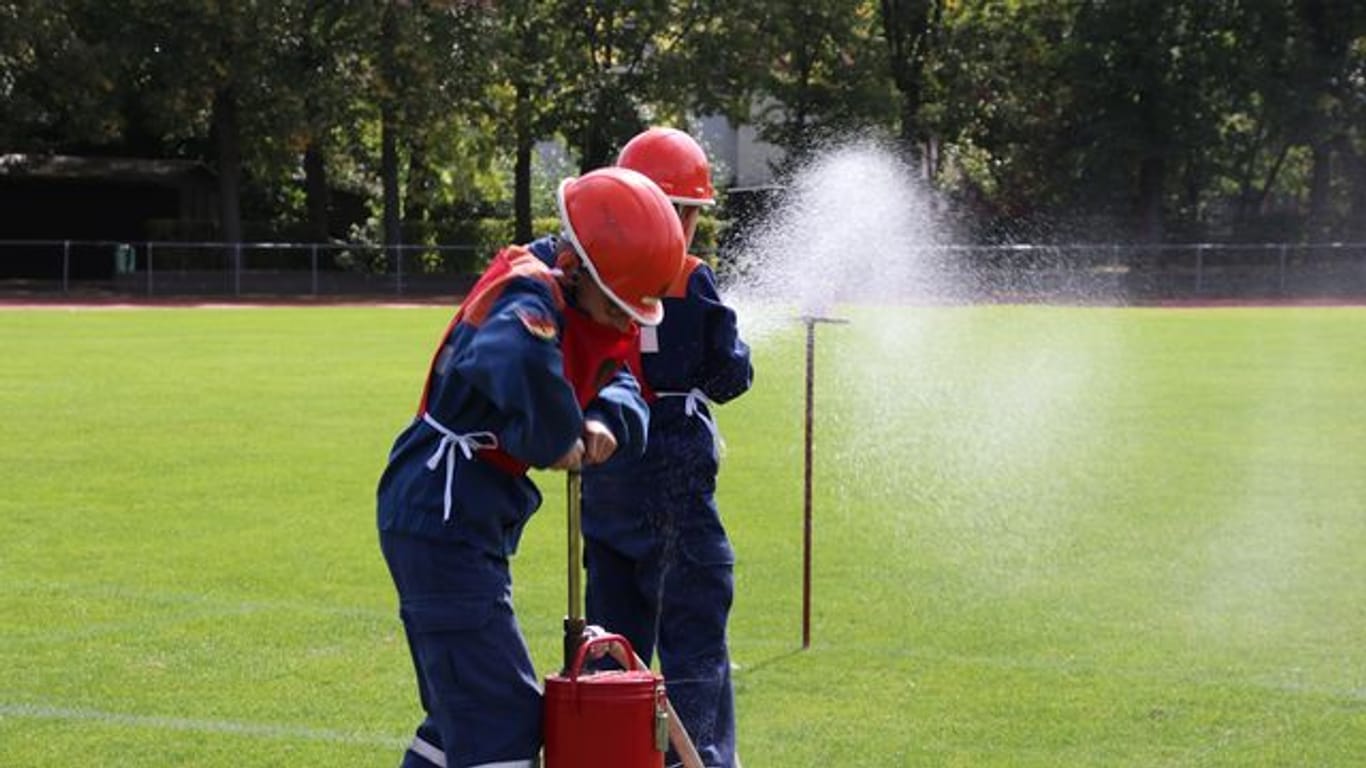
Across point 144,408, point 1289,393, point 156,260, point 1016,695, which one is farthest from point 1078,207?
point 1016,695

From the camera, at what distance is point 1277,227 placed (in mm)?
55812

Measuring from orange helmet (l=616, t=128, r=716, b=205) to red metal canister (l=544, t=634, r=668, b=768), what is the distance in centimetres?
210

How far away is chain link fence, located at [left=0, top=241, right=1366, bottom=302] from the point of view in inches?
1864

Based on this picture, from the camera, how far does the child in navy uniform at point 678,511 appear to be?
6.67m

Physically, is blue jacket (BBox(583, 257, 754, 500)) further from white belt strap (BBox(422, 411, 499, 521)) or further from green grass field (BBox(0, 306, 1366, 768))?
white belt strap (BBox(422, 411, 499, 521))

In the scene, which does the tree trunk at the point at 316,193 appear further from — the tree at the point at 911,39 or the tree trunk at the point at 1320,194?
the tree trunk at the point at 1320,194

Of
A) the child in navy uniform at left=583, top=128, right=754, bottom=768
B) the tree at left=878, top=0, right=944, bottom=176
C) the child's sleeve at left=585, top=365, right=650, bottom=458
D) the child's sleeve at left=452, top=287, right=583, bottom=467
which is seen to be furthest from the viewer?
the tree at left=878, top=0, right=944, bottom=176

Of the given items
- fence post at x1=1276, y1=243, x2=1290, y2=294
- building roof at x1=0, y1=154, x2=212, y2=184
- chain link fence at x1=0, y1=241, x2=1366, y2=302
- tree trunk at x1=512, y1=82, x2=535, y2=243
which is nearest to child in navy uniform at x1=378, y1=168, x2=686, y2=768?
chain link fence at x1=0, y1=241, x2=1366, y2=302

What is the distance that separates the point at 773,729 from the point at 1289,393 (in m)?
15.9

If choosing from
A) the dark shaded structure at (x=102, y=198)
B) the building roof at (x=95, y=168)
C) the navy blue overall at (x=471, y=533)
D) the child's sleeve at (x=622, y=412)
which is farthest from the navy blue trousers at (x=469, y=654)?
the building roof at (x=95, y=168)

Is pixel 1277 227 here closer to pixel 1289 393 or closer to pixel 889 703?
pixel 1289 393

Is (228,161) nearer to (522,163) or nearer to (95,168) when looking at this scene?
(95,168)

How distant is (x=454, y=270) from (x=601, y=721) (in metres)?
48.2

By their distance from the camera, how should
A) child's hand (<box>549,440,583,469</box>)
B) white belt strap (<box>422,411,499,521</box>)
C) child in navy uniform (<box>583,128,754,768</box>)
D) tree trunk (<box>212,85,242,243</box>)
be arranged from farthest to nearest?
tree trunk (<box>212,85,242,243</box>), child in navy uniform (<box>583,128,754,768</box>), white belt strap (<box>422,411,499,521</box>), child's hand (<box>549,440,583,469</box>)
